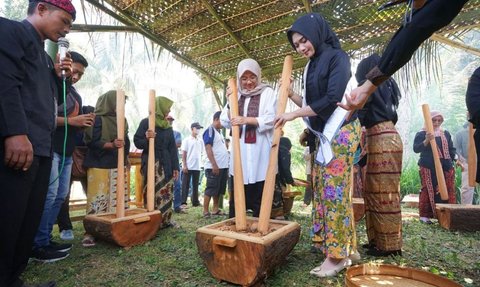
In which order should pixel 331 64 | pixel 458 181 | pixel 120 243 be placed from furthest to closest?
pixel 458 181 → pixel 120 243 → pixel 331 64

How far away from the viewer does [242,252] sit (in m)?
1.75

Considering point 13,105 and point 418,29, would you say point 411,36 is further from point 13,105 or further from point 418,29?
point 13,105

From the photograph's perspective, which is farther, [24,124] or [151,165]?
[151,165]

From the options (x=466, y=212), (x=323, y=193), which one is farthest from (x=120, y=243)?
(x=466, y=212)

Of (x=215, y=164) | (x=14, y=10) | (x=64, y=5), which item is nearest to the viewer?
(x=64, y=5)

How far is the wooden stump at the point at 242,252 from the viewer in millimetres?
1707

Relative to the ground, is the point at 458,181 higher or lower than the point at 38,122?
lower

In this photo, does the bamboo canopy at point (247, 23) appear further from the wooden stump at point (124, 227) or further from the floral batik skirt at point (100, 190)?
the wooden stump at point (124, 227)

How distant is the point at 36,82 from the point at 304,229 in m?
3.27

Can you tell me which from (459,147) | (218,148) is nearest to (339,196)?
(218,148)

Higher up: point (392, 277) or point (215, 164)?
point (215, 164)

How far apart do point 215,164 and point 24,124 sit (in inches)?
148

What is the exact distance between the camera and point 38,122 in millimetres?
1711

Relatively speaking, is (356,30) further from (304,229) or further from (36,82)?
(36,82)
